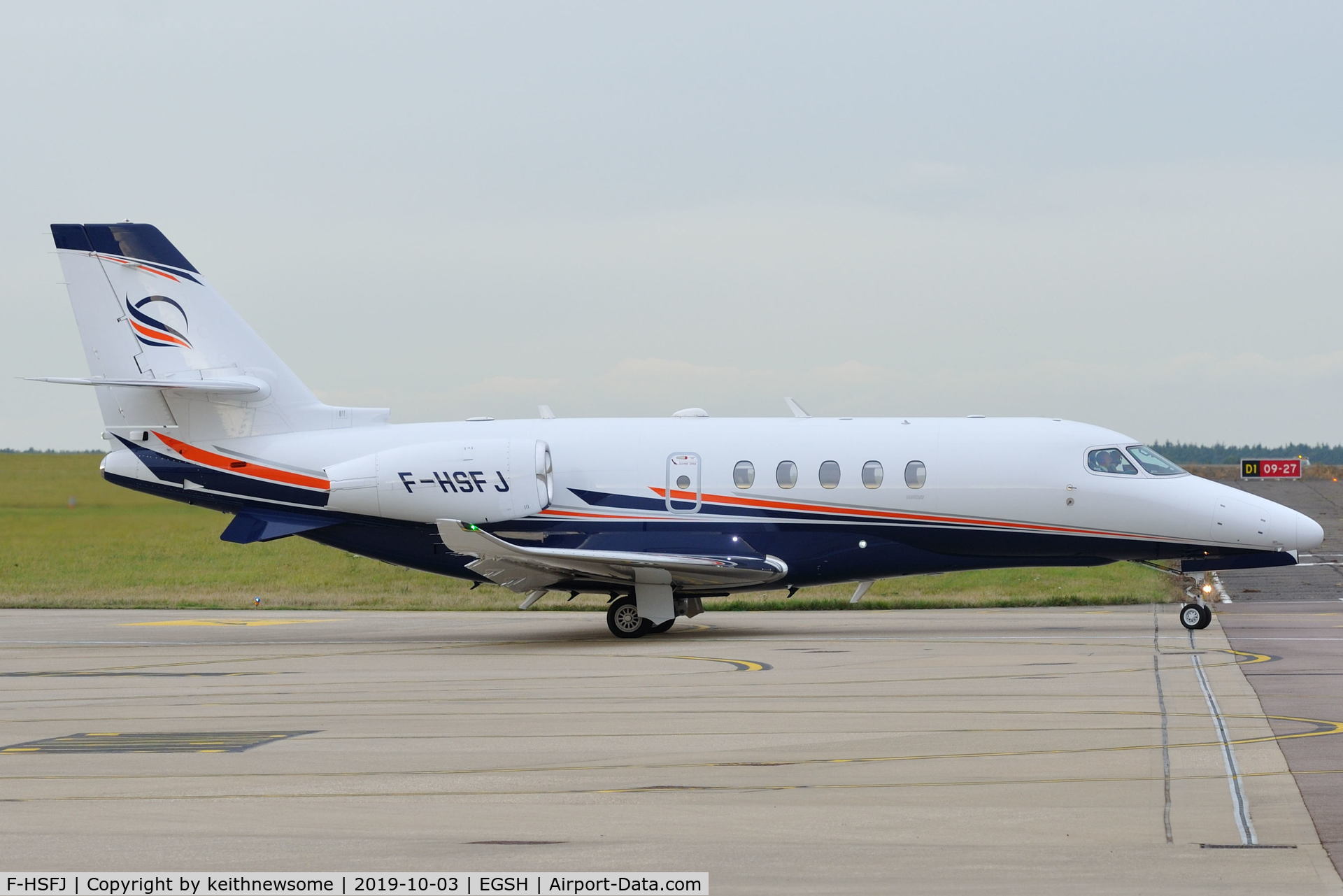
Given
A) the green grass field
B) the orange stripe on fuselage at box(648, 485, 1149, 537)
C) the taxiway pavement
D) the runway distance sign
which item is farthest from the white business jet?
the runway distance sign

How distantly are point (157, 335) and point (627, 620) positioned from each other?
30.9 feet

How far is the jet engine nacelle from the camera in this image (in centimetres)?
2412

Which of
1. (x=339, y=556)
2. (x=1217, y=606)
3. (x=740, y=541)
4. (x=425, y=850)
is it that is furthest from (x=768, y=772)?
(x=339, y=556)

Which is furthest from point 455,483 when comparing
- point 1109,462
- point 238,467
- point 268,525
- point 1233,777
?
point 1233,777

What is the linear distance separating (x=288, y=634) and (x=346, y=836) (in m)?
17.3

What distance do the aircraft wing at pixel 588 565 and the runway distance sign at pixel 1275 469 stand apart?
298 ft

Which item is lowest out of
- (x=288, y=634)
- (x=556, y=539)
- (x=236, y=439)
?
(x=288, y=634)

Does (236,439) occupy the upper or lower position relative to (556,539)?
upper

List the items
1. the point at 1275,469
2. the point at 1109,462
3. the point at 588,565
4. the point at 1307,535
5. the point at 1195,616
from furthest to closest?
the point at 1275,469, the point at 1109,462, the point at 1307,535, the point at 588,565, the point at 1195,616

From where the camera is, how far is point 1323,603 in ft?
90.6

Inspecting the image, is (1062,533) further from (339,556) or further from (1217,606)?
(339,556)

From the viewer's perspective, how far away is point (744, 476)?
2409cm

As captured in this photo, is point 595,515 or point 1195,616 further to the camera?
point 595,515

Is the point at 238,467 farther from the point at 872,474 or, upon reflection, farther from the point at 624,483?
the point at 872,474
